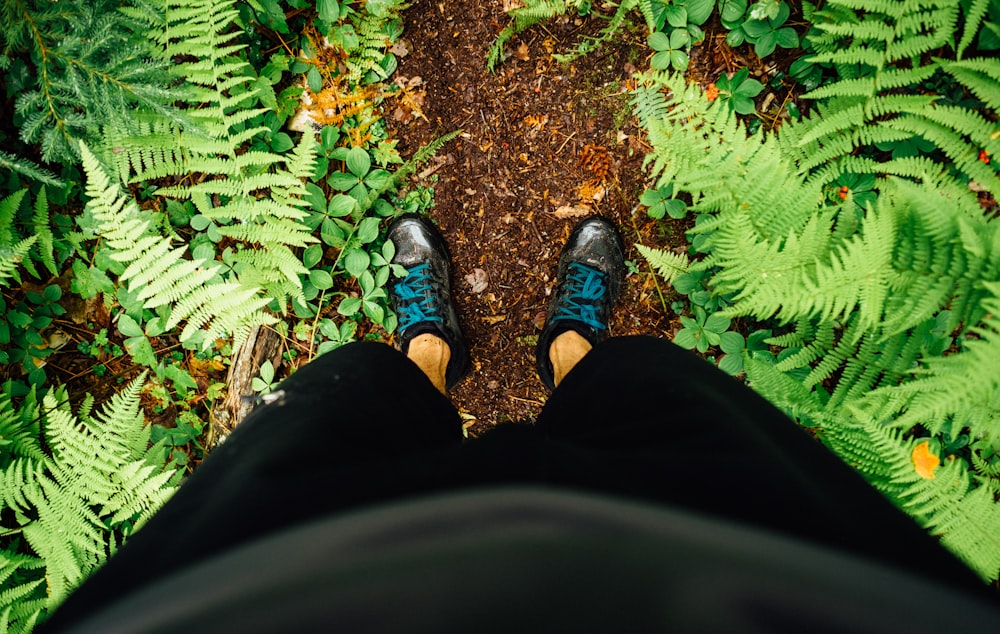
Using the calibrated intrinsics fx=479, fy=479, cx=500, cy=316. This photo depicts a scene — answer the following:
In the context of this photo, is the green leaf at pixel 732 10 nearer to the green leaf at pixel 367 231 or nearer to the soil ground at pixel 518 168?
the soil ground at pixel 518 168

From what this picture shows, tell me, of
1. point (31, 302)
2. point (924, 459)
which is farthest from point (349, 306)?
point (924, 459)

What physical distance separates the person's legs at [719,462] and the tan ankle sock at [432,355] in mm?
1095

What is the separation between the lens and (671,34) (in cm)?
244

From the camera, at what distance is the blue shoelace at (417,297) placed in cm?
267

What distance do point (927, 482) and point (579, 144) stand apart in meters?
2.18

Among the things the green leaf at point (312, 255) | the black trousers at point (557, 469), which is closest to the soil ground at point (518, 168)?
the green leaf at point (312, 255)

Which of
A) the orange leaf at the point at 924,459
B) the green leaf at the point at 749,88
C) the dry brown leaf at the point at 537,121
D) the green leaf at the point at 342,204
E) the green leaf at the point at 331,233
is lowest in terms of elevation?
the orange leaf at the point at 924,459

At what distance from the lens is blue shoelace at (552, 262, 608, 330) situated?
2.59m

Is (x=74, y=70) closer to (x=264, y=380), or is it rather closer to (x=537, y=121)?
(x=264, y=380)

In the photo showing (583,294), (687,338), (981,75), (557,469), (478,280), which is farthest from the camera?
(478,280)

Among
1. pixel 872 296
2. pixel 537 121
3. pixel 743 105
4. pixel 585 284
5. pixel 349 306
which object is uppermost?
pixel 743 105

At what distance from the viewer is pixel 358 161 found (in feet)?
8.50

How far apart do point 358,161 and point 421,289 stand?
2.51 feet

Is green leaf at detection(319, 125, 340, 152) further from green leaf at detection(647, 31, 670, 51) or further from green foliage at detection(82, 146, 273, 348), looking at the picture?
green leaf at detection(647, 31, 670, 51)
